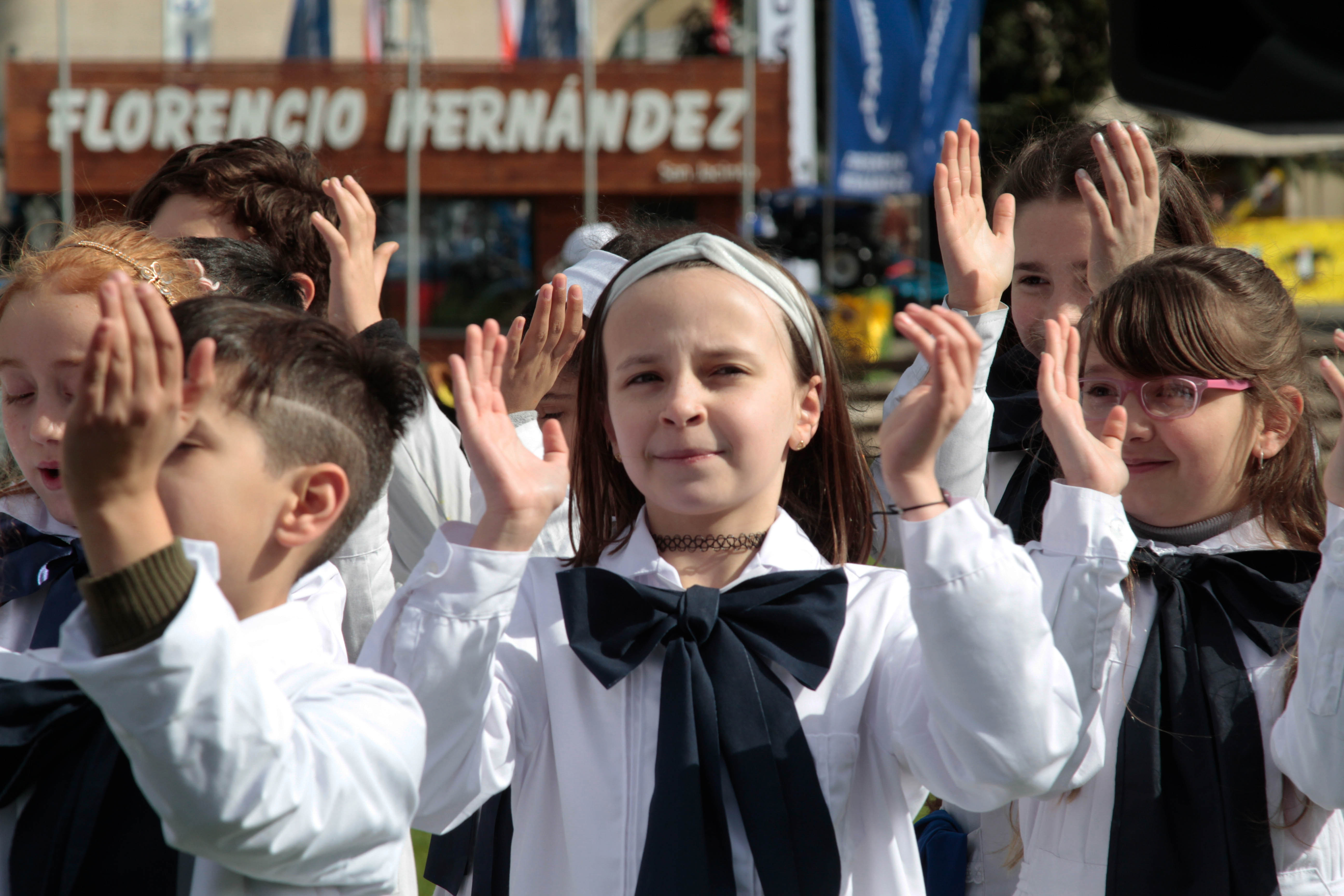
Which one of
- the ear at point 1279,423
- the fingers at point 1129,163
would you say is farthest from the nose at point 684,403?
the fingers at point 1129,163

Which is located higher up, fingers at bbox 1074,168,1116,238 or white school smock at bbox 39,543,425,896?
fingers at bbox 1074,168,1116,238

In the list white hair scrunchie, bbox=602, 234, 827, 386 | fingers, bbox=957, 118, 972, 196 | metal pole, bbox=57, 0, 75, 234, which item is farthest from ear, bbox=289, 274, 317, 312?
metal pole, bbox=57, 0, 75, 234

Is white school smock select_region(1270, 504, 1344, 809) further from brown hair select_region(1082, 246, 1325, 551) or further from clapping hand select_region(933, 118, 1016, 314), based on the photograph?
clapping hand select_region(933, 118, 1016, 314)

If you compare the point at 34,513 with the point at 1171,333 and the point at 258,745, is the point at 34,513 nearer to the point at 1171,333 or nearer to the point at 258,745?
the point at 258,745

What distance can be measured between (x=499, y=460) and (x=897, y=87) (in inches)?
576

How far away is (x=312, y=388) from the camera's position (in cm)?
170

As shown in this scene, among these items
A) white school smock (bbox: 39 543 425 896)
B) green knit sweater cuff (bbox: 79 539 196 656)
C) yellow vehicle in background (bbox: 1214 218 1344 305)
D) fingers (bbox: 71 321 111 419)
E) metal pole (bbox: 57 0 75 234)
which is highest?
metal pole (bbox: 57 0 75 234)

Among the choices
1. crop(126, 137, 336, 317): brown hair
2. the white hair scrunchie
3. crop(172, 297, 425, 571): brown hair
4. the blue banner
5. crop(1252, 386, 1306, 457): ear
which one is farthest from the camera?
the blue banner

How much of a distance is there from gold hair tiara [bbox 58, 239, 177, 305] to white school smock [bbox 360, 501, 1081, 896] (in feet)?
2.69

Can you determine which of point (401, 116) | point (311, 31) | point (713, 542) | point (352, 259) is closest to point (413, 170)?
point (401, 116)

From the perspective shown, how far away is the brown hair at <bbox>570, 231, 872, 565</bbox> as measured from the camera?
2191 millimetres

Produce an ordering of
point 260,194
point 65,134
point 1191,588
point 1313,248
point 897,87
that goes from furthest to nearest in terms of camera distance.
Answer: point 1313,248 → point 65,134 → point 897,87 → point 260,194 → point 1191,588

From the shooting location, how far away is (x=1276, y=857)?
2.01 metres

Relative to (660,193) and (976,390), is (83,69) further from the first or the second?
(976,390)
